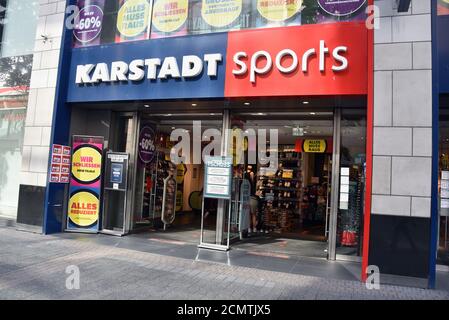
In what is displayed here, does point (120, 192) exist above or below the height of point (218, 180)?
below

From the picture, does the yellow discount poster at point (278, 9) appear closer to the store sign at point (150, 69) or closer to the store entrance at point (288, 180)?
the store sign at point (150, 69)

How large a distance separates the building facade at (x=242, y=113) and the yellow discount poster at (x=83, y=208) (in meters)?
0.03

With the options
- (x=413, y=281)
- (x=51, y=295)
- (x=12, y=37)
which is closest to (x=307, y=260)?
(x=413, y=281)

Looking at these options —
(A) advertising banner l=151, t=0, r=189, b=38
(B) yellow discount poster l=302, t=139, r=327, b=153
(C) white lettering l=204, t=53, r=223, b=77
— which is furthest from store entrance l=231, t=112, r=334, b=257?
(A) advertising banner l=151, t=0, r=189, b=38

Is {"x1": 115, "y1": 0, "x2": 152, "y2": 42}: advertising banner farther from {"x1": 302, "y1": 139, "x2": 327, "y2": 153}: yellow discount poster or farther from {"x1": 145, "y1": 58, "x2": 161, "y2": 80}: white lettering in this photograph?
{"x1": 302, "y1": 139, "x2": 327, "y2": 153}: yellow discount poster

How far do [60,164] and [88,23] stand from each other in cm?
317

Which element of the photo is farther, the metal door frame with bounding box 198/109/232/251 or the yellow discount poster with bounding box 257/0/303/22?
the metal door frame with bounding box 198/109/232/251

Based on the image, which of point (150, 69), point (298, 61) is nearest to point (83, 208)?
point (150, 69)

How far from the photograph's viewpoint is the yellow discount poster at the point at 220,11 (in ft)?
23.5

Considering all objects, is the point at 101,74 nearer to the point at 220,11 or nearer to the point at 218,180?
the point at 220,11

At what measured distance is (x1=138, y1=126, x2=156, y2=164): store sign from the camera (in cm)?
893

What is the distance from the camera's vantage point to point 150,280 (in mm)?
5121

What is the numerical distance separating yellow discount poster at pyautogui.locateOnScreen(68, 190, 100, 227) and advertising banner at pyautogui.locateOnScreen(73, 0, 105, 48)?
10.9 ft

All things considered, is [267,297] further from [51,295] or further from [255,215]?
[255,215]
